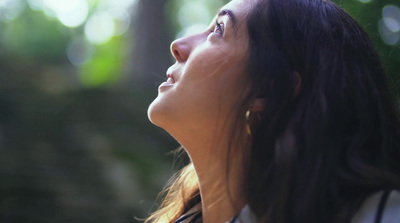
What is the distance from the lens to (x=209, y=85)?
5.40ft

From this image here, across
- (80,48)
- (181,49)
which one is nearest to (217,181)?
(181,49)

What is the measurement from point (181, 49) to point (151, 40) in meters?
5.75

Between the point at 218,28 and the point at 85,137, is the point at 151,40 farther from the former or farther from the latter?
the point at 218,28

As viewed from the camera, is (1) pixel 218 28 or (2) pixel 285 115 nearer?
(2) pixel 285 115

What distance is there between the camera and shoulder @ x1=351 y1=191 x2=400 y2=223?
124 centimetres

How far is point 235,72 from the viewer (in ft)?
5.36

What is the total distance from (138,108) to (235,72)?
16.4ft

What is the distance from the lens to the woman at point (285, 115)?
1.35 m

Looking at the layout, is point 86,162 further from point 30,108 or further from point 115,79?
point 115,79

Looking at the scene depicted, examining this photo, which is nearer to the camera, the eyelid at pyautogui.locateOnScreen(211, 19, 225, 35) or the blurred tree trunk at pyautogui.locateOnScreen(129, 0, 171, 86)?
the eyelid at pyautogui.locateOnScreen(211, 19, 225, 35)

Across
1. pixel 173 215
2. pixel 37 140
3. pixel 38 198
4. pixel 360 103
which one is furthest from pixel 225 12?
pixel 37 140

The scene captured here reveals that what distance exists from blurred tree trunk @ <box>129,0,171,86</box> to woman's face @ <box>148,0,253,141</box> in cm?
560

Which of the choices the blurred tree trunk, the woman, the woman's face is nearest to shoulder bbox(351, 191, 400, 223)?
the woman

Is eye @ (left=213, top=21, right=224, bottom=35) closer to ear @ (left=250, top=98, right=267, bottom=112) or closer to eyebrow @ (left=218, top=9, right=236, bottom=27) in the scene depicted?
eyebrow @ (left=218, top=9, right=236, bottom=27)
